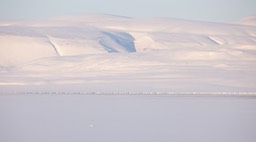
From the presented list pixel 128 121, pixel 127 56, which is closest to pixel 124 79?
pixel 127 56

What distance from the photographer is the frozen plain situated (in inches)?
870

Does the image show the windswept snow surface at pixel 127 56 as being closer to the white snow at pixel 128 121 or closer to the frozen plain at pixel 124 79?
the frozen plain at pixel 124 79

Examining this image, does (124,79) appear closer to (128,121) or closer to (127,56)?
(127,56)

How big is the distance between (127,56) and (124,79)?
15.3 m

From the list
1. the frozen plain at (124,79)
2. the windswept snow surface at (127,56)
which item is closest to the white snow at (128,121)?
the frozen plain at (124,79)

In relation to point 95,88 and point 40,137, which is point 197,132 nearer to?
point 40,137

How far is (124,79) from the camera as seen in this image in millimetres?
53688

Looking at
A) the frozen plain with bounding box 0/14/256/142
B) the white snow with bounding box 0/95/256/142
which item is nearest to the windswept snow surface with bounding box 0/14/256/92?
the frozen plain with bounding box 0/14/256/142

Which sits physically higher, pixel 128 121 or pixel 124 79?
pixel 128 121

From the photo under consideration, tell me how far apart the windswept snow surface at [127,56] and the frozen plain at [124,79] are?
8 cm

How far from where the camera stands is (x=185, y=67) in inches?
2408

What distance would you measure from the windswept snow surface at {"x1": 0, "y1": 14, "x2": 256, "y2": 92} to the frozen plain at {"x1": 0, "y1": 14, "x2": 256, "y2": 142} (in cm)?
8

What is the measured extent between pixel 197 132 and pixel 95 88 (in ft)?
84.2

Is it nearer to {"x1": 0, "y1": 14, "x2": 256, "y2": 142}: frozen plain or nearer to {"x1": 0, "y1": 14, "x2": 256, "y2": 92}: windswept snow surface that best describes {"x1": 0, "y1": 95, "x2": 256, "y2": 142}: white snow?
{"x1": 0, "y1": 14, "x2": 256, "y2": 142}: frozen plain
